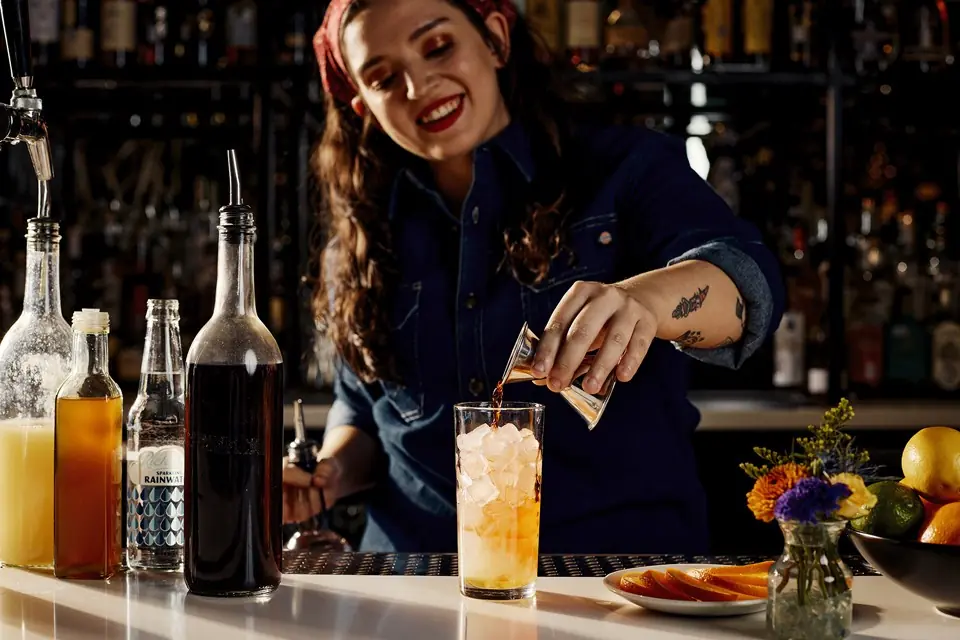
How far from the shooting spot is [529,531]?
3.30ft

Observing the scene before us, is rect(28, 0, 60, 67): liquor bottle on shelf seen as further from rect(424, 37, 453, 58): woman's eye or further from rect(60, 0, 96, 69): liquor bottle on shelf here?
rect(424, 37, 453, 58): woman's eye

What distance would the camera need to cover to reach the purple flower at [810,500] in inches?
33.1

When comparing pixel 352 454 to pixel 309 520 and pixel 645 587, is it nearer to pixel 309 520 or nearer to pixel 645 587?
pixel 309 520

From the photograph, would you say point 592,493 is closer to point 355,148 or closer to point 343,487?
point 343,487

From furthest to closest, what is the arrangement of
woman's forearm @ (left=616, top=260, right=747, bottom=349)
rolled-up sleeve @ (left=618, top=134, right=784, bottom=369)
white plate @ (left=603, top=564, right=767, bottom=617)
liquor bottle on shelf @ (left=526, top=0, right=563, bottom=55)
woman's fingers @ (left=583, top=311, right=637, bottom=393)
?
liquor bottle on shelf @ (left=526, top=0, right=563, bottom=55)
rolled-up sleeve @ (left=618, top=134, right=784, bottom=369)
woman's forearm @ (left=616, top=260, right=747, bottom=349)
woman's fingers @ (left=583, top=311, right=637, bottom=393)
white plate @ (left=603, top=564, right=767, bottom=617)

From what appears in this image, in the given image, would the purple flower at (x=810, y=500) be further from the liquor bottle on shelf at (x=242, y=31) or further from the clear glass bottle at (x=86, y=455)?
the liquor bottle on shelf at (x=242, y=31)

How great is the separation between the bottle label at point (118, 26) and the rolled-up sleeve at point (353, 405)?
1732 millimetres

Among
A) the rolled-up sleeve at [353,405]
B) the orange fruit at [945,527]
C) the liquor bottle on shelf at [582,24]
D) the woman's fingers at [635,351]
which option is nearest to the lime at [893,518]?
the orange fruit at [945,527]

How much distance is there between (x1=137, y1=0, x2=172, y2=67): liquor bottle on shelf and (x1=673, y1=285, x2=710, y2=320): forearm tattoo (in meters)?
2.30

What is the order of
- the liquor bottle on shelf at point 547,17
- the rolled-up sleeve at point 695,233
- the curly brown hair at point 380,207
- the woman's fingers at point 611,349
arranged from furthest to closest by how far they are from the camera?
the liquor bottle on shelf at point 547,17, the curly brown hair at point 380,207, the rolled-up sleeve at point 695,233, the woman's fingers at point 611,349

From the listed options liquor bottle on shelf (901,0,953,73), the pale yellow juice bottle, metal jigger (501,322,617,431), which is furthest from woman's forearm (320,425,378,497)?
liquor bottle on shelf (901,0,953,73)

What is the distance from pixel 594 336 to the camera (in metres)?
1.04

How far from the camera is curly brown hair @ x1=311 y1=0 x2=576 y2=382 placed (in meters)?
1.64

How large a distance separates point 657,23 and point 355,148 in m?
1.61
